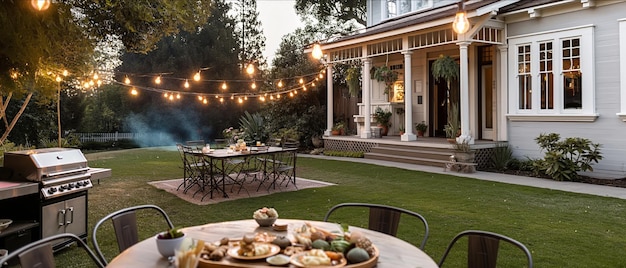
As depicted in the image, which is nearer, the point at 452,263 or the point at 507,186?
the point at 452,263

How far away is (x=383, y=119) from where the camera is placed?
14.6 meters

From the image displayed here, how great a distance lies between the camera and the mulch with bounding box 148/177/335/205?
7367 millimetres

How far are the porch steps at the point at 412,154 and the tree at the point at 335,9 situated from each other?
13.4 m

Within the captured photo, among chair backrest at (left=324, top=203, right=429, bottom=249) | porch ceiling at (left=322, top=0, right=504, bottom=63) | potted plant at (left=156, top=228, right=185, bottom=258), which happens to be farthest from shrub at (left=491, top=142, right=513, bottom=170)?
potted plant at (left=156, top=228, right=185, bottom=258)

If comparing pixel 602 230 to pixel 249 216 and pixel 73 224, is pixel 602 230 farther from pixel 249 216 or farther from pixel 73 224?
pixel 73 224

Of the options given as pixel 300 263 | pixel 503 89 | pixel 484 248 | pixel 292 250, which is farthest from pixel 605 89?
pixel 300 263

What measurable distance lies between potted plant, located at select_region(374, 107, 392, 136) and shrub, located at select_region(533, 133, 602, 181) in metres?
5.90

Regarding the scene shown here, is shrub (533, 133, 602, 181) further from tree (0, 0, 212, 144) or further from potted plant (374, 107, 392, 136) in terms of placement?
tree (0, 0, 212, 144)

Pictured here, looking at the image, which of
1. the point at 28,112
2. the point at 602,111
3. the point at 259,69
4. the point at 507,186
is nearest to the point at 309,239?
the point at 507,186

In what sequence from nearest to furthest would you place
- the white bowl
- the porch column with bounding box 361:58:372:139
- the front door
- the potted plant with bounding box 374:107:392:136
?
1. the white bowl
2. the front door
3. the porch column with bounding box 361:58:372:139
4. the potted plant with bounding box 374:107:392:136

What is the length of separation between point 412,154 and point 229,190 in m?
5.43

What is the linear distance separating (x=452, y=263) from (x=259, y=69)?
23730 mm

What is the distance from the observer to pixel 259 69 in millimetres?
26875

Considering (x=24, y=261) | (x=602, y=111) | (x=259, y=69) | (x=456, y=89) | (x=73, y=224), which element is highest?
(x=259, y=69)
